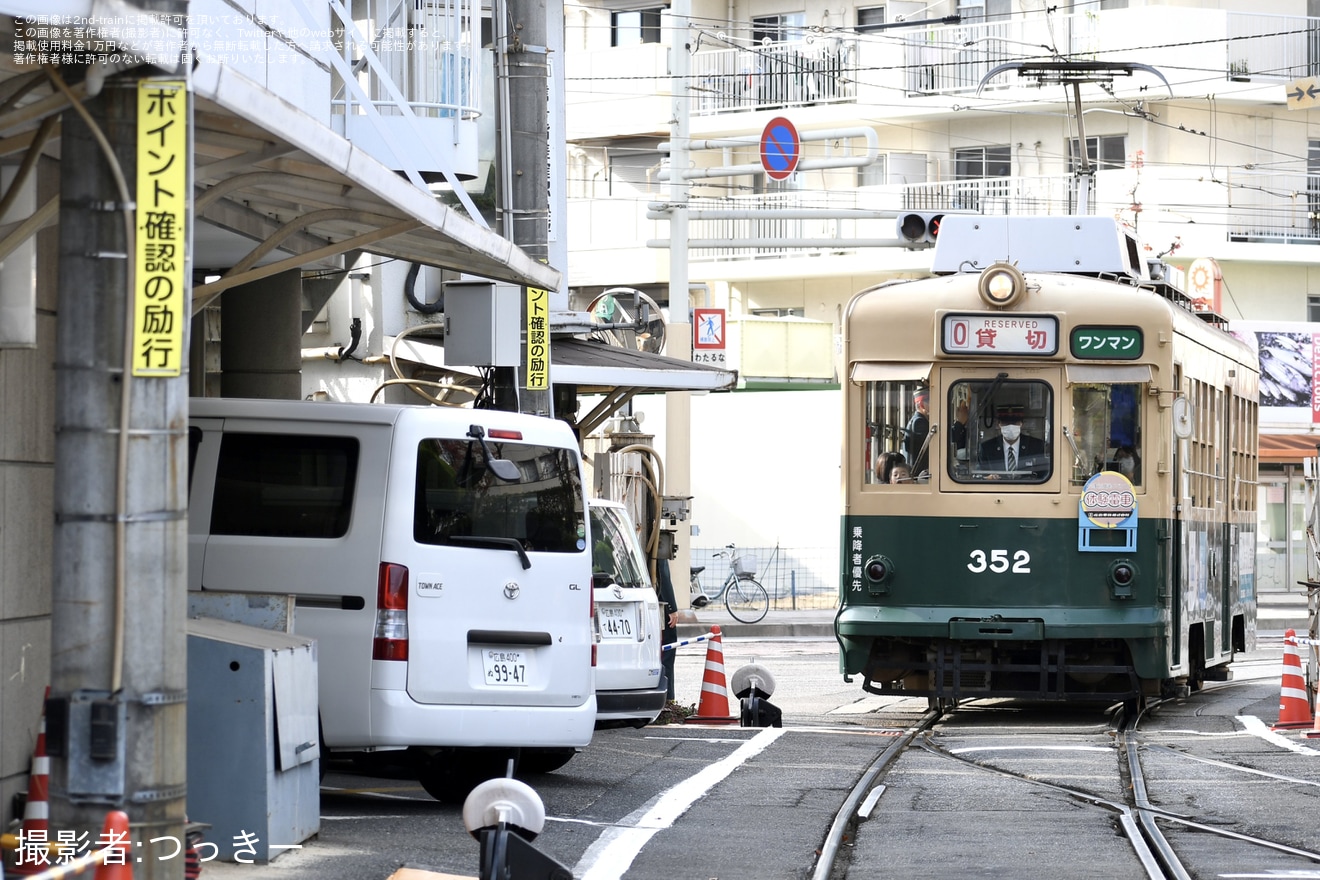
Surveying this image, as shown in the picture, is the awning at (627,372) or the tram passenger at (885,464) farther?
the awning at (627,372)

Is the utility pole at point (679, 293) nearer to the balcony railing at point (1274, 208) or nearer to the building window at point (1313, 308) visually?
the balcony railing at point (1274, 208)

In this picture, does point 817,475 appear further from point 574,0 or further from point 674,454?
point 674,454

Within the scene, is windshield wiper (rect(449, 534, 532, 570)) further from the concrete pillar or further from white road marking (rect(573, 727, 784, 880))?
the concrete pillar

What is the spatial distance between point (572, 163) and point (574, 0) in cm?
345

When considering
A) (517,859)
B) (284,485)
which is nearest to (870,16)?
(284,485)

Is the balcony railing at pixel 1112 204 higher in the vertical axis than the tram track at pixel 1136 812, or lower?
higher

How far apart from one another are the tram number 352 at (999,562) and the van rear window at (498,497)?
5299 mm

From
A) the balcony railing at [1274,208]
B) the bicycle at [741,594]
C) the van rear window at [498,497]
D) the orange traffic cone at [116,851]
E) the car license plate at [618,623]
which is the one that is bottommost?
the bicycle at [741,594]

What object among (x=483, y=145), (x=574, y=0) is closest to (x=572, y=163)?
(x=574, y=0)

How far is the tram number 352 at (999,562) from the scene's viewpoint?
14500mm

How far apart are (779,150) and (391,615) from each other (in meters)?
17.8

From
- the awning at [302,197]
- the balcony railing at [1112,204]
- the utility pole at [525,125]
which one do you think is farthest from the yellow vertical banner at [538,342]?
the balcony railing at [1112,204]

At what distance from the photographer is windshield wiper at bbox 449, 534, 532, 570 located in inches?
367

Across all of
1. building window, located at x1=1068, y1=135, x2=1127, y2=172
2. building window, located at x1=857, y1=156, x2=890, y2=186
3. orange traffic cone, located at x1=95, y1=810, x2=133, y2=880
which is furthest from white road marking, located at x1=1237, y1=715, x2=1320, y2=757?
building window, located at x1=857, y1=156, x2=890, y2=186
